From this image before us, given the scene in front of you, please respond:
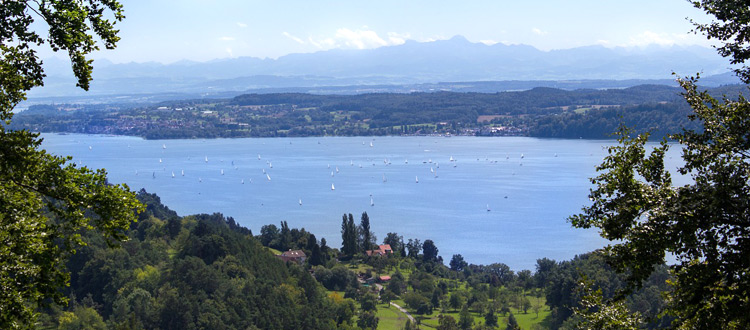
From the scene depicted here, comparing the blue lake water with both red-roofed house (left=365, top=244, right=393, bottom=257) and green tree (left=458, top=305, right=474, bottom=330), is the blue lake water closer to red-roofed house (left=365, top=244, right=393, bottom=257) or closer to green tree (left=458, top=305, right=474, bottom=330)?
red-roofed house (left=365, top=244, right=393, bottom=257)

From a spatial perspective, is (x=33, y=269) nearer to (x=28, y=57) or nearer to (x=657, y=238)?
(x=28, y=57)

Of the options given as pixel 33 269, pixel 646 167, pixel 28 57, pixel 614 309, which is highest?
pixel 28 57

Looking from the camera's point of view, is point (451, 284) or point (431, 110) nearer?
point (451, 284)

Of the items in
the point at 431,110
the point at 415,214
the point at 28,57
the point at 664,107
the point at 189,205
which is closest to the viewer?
the point at 28,57

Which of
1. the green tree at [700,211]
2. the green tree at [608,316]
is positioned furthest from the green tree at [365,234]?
the green tree at [700,211]

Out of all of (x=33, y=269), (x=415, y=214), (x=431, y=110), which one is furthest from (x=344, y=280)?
(x=431, y=110)

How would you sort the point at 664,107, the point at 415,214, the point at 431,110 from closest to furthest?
the point at 415,214 < the point at 664,107 < the point at 431,110

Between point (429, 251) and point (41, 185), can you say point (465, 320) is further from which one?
point (41, 185)

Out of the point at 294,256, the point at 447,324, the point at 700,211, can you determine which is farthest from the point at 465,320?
the point at 700,211
